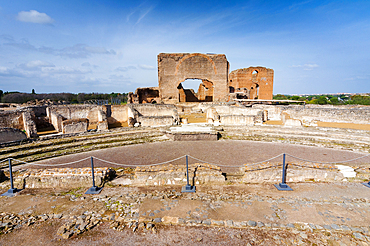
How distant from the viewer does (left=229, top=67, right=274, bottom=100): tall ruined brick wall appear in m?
34.9

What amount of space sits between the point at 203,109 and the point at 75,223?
1978cm

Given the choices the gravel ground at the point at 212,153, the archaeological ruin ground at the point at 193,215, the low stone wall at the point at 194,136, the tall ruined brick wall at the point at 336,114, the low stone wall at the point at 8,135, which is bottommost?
the archaeological ruin ground at the point at 193,215

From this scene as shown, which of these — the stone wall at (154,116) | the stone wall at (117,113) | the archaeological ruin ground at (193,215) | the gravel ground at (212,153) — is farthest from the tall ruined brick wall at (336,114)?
the stone wall at (117,113)

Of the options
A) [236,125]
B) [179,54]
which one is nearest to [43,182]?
[236,125]

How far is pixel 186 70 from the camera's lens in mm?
27953

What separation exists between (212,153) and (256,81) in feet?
103

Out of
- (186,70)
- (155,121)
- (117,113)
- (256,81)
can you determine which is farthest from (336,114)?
(256,81)

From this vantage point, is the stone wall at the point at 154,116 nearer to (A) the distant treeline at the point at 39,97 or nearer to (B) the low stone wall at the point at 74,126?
(B) the low stone wall at the point at 74,126

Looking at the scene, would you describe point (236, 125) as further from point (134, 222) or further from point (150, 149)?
point (134, 222)

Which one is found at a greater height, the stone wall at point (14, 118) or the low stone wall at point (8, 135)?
the stone wall at point (14, 118)

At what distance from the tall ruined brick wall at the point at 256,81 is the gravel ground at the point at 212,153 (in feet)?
87.4

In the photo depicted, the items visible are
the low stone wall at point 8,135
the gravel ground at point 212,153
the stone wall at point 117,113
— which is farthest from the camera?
the stone wall at point 117,113

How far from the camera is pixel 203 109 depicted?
22.6 m

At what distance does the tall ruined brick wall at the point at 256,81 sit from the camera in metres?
34.9
